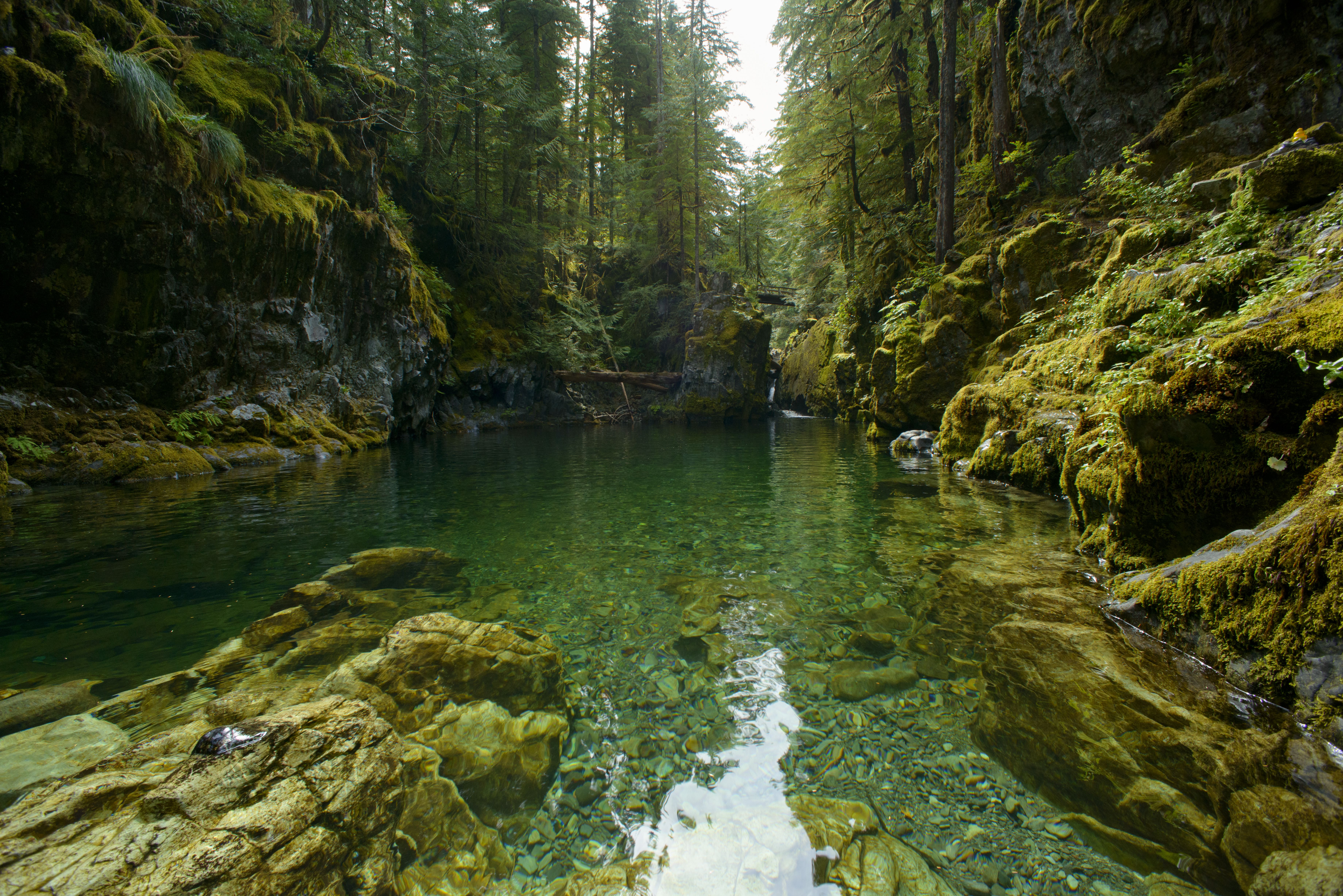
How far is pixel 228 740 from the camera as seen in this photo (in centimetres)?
200

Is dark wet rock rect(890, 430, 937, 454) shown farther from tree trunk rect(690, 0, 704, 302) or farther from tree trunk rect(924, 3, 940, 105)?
tree trunk rect(690, 0, 704, 302)

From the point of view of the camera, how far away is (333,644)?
3.56m

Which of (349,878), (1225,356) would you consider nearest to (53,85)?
(349,878)

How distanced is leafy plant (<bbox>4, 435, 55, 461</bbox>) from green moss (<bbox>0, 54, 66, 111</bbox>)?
537 cm

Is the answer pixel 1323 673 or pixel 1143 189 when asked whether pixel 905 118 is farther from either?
pixel 1323 673

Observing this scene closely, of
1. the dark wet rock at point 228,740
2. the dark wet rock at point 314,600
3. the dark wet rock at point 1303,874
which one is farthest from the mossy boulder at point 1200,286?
the dark wet rock at point 314,600

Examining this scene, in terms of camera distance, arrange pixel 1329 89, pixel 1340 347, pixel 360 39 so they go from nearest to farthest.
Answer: pixel 1340 347 → pixel 1329 89 → pixel 360 39

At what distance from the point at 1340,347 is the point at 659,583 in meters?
4.49

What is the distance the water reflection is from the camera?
1938mm

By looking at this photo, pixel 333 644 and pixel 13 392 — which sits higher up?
pixel 13 392

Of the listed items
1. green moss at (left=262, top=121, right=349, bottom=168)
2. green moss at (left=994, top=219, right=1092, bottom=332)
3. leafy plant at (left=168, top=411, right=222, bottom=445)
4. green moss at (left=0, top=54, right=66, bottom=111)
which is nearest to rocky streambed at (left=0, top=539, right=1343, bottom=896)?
green moss at (left=994, top=219, right=1092, bottom=332)

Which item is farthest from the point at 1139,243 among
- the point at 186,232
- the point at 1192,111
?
the point at 186,232

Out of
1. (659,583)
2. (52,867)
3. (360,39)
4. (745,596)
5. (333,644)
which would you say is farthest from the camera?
(360,39)

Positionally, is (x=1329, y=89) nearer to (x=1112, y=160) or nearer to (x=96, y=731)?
(x=1112, y=160)
